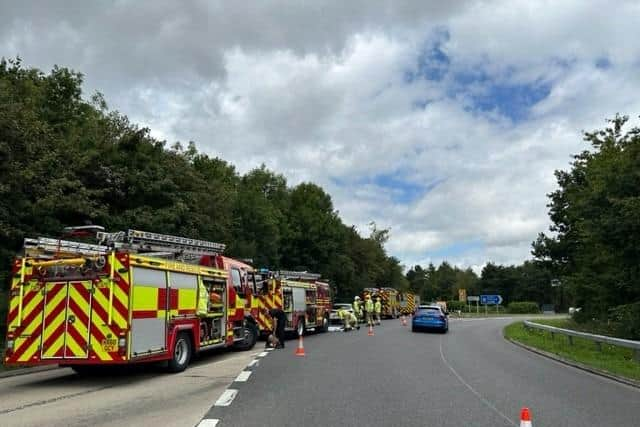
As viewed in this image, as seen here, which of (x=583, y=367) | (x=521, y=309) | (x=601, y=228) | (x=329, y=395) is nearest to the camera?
(x=329, y=395)

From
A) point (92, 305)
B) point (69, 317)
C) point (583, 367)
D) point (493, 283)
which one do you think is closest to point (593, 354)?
point (583, 367)

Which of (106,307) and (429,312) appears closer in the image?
(106,307)

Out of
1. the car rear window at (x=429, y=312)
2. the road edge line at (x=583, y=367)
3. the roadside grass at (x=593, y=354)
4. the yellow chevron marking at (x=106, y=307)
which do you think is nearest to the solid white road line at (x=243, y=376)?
the yellow chevron marking at (x=106, y=307)

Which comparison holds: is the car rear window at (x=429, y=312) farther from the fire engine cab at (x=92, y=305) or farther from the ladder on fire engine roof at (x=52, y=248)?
the ladder on fire engine roof at (x=52, y=248)

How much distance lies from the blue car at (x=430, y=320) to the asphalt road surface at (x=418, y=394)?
1217 cm

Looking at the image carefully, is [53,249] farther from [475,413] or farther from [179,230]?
[179,230]

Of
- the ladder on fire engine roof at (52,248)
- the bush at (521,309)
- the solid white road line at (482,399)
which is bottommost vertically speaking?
the solid white road line at (482,399)

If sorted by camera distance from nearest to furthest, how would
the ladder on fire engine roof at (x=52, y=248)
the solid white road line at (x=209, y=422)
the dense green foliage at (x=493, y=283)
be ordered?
the solid white road line at (x=209, y=422) → the ladder on fire engine roof at (x=52, y=248) → the dense green foliage at (x=493, y=283)

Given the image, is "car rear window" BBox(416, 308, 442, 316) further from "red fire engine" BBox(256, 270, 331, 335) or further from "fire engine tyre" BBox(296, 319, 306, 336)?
"fire engine tyre" BBox(296, 319, 306, 336)

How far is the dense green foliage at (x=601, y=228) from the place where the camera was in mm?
20484

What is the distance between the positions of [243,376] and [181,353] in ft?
6.51

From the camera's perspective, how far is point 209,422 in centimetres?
738

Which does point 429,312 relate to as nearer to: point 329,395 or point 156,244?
point 156,244

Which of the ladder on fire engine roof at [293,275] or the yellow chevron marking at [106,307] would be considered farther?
the ladder on fire engine roof at [293,275]
